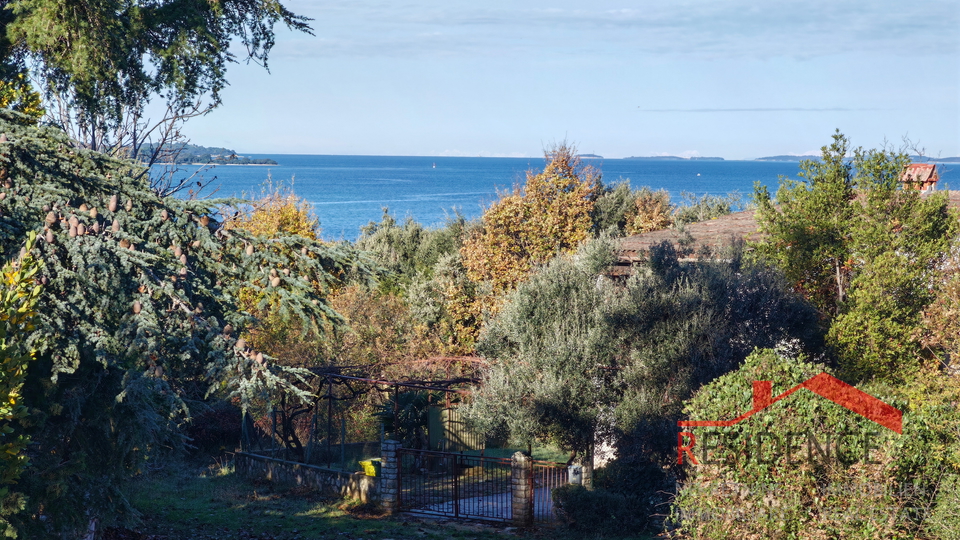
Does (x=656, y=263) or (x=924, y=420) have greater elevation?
(x=656, y=263)

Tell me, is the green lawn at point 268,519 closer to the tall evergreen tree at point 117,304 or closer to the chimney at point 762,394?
the tall evergreen tree at point 117,304

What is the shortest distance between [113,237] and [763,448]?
7101 mm

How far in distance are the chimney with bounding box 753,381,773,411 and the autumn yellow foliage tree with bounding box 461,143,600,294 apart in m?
16.1

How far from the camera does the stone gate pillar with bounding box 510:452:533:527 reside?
48.9ft

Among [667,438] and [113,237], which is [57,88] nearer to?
[113,237]

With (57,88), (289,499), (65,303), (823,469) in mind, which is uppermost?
(57,88)

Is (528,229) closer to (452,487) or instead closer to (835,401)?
(452,487)

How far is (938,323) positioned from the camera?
13.8 metres

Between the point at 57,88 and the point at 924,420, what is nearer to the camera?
the point at 924,420

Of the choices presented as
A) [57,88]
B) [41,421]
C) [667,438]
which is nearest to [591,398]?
[667,438]

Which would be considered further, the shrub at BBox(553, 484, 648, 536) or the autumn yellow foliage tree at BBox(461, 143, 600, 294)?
the autumn yellow foliage tree at BBox(461, 143, 600, 294)

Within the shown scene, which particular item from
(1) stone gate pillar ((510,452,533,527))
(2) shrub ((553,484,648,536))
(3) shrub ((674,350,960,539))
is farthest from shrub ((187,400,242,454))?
(3) shrub ((674,350,960,539))

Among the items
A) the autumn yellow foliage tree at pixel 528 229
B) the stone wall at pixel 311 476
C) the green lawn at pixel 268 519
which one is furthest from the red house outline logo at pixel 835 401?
the autumn yellow foliage tree at pixel 528 229

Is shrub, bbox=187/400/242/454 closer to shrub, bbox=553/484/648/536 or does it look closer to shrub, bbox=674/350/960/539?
shrub, bbox=553/484/648/536
